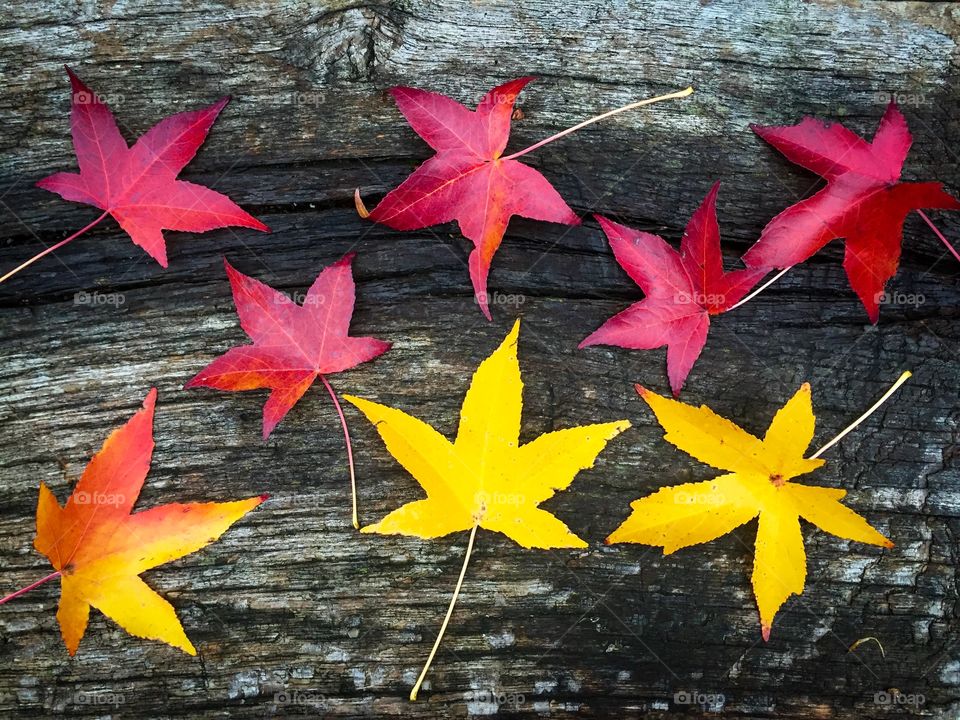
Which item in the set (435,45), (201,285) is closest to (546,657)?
(201,285)

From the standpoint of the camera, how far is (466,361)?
182 centimetres

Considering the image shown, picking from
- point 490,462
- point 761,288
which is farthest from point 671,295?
point 490,462

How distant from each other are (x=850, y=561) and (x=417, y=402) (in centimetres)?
120

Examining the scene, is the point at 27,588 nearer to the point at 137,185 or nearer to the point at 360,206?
the point at 137,185

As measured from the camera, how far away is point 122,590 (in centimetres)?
169

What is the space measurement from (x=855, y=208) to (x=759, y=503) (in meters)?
0.76

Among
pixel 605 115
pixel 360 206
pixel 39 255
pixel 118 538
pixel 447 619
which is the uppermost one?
pixel 605 115

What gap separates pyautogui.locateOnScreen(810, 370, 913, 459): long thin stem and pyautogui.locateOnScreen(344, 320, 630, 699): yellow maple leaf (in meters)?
0.57

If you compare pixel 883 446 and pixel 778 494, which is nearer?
pixel 778 494

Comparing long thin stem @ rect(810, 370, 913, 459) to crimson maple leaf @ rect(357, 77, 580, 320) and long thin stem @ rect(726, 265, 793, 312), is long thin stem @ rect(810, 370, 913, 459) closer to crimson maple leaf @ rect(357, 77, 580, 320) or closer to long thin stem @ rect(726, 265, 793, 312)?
long thin stem @ rect(726, 265, 793, 312)

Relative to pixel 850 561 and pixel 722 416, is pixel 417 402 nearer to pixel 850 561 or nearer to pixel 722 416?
pixel 722 416

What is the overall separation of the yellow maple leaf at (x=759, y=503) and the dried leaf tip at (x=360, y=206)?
926mm

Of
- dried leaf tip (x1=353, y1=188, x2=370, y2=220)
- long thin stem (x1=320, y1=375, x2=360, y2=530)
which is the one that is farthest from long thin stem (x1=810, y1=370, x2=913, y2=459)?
dried leaf tip (x1=353, y1=188, x2=370, y2=220)

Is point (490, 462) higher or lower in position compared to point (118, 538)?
higher
